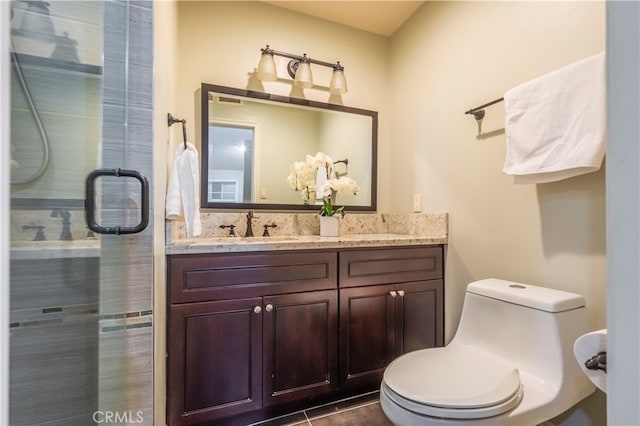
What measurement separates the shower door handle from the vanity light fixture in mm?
1310

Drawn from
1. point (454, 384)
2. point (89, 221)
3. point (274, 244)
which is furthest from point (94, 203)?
point (454, 384)

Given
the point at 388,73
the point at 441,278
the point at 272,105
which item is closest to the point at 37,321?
the point at 272,105

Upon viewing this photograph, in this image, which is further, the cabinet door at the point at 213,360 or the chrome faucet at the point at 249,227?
the chrome faucet at the point at 249,227

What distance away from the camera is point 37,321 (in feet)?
2.53

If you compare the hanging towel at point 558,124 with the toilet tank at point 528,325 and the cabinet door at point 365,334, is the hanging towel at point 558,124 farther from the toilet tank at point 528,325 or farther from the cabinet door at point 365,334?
the cabinet door at point 365,334

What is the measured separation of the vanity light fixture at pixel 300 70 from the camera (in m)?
1.84

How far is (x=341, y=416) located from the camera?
147cm

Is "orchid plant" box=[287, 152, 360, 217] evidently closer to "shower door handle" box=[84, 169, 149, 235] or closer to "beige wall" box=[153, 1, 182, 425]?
"beige wall" box=[153, 1, 182, 425]

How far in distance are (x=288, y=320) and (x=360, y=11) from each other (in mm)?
2025

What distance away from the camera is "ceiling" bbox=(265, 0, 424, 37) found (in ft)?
6.37

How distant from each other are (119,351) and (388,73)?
2.35 meters

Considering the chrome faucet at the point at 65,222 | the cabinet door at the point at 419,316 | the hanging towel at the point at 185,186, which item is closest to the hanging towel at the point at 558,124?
the cabinet door at the point at 419,316

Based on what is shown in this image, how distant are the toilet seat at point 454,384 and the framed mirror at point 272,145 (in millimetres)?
1173

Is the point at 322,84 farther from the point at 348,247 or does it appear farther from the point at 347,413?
the point at 347,413
